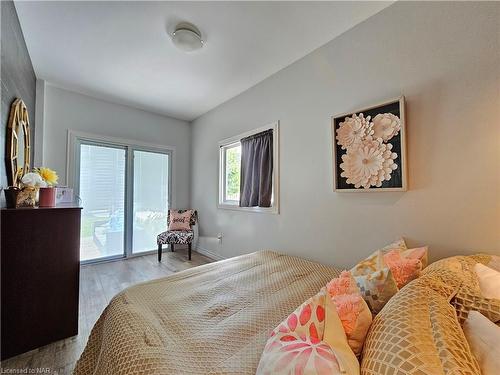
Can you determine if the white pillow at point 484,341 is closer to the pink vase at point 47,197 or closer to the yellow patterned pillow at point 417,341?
the yellow patterned pillow at point 417,341

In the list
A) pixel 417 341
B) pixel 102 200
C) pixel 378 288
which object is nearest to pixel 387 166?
pixel 378 288

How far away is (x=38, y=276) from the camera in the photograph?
165 centimetres

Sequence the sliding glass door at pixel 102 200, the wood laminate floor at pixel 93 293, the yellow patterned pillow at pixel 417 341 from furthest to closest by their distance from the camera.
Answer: the sliding glass door at pixel 102 200, the wood laminate floor at pixel 93 293, the yellow patterned pillow at pixel 417 341

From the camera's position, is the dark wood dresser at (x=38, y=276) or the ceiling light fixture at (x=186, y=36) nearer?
the dark wood dresser at (x=38, y=276)

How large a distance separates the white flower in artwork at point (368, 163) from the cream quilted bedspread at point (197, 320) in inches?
32.0

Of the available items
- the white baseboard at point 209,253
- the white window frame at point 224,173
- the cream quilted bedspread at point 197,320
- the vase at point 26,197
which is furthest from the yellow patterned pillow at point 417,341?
the white baseboard at point 209,253

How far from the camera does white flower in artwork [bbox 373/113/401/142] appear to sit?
5.47 feet

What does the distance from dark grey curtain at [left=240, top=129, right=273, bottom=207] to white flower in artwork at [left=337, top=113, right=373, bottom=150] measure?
0.99 m

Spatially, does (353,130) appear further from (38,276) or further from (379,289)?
(38,276)

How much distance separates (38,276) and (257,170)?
236 centimetres

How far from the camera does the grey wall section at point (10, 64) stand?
5.02 ft

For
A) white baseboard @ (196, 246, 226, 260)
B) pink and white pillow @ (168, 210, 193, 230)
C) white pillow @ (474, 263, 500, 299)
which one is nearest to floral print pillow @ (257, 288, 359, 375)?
white pillow @ (474, 263, 500, 299)

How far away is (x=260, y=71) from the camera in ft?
8.89

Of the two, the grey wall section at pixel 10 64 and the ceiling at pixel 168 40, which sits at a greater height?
the ceiling at pixel 168 40
